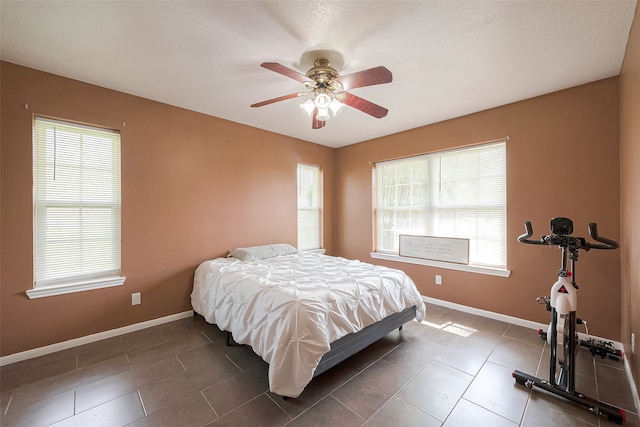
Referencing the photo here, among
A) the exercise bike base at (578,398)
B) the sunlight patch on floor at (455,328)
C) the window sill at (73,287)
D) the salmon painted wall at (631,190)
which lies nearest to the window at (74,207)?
the window sill at (73,287)

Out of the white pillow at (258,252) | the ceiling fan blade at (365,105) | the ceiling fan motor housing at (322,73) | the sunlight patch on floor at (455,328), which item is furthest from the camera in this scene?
the white pillow at (258,252)

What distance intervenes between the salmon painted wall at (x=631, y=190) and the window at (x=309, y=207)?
3718 millimetres

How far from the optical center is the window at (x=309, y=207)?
4555 mm

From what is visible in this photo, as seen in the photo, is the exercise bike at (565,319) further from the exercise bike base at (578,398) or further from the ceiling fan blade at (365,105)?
the ceiling fan blade at (365,105)

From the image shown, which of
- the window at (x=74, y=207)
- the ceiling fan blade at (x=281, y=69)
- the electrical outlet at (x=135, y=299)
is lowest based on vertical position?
the electrical outlet at (x=135, y=299)

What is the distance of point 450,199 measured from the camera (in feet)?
11.7

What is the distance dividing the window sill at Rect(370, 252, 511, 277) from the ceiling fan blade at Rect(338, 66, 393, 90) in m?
2.65

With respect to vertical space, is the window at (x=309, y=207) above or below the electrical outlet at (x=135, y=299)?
above

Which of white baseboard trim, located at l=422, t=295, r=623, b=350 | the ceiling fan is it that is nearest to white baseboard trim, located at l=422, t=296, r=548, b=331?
white baseboard trim, located at l=422, t=295, r=623, b=350

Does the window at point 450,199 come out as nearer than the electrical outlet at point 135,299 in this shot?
No

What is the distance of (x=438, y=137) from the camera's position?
3604mm

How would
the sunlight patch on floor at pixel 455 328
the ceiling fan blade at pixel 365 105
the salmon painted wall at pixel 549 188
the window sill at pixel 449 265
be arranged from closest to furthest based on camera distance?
the ceiling fan blade at pixel 365 105, the salmon painted wall at pixel 549 188, the sunlight patch on floor at pixel 455 328, the window sill at pixel 449 265

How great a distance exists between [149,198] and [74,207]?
2.07 feet

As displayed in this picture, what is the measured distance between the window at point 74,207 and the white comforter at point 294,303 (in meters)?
1.01
